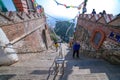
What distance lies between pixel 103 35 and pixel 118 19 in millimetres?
1783

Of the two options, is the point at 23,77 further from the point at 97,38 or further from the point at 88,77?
the point at 97,38

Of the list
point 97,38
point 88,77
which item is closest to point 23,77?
point 88,77

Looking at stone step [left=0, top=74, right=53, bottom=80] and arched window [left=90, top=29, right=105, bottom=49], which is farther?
arched window [left=90, top=29, right=105, bottom=49]

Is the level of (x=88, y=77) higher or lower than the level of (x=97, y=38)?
lower

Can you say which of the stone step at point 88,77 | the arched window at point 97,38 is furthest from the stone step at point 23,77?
the arched window at point 97,38

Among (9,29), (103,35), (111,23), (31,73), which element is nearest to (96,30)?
(103,35)

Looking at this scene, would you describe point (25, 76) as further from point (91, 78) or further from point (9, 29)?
point (9, 29)

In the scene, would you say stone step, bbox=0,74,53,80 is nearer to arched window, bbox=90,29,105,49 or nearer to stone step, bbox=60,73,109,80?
stone step, bbox=60,73,109,80

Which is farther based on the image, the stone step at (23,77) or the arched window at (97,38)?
the arched window at (97,38)

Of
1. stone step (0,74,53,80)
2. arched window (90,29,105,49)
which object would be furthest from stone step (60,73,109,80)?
arched window (90,29,105,49)

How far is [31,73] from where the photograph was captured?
564 cm

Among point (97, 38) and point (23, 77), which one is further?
point (97, 38)

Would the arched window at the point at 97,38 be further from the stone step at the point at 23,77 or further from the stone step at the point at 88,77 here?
the stone step at the point at 23,77

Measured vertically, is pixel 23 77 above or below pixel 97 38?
below
